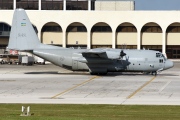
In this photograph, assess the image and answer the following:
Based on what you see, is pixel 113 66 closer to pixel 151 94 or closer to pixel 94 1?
pixel 151 94

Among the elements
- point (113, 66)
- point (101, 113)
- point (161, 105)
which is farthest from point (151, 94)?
point (113, 66)

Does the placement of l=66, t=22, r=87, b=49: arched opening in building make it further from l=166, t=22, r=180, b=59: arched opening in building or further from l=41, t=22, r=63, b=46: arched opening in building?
l=166, t=22, r=180, b=59: arched opening in building

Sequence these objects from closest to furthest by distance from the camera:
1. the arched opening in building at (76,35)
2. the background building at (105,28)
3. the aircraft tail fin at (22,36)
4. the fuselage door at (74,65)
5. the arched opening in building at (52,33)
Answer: the fuselage door at (74,65)
the aircraft tail fin at (22,36)
the background building at (105,28)
the arched opening in building at (52,33)
the arched opening in building at (76,35)

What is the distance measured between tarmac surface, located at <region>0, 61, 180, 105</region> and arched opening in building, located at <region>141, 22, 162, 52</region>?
4195 centimetres

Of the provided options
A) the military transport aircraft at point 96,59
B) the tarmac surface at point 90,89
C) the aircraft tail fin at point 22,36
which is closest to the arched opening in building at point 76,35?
the aircraft tail fin at point 22,36

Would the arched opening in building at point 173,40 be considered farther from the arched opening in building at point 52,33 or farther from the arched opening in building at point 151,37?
the arched opening in building at point 52,33

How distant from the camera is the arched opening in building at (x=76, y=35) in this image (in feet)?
360

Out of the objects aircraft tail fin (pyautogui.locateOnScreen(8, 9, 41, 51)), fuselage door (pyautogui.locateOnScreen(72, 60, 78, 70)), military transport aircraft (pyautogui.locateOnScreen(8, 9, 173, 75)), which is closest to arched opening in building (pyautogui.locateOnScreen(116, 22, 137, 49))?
military transport aircraft (pyautogui.locateOnScreen(8, 9, 173, 75))

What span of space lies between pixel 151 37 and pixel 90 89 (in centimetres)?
6036

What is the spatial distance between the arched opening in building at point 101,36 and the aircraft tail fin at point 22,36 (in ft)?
135

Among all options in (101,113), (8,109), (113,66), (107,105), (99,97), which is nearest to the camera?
(101,113)

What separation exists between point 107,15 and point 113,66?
1690 inches

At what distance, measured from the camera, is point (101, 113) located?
110ft

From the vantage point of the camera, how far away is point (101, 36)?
362 feet
